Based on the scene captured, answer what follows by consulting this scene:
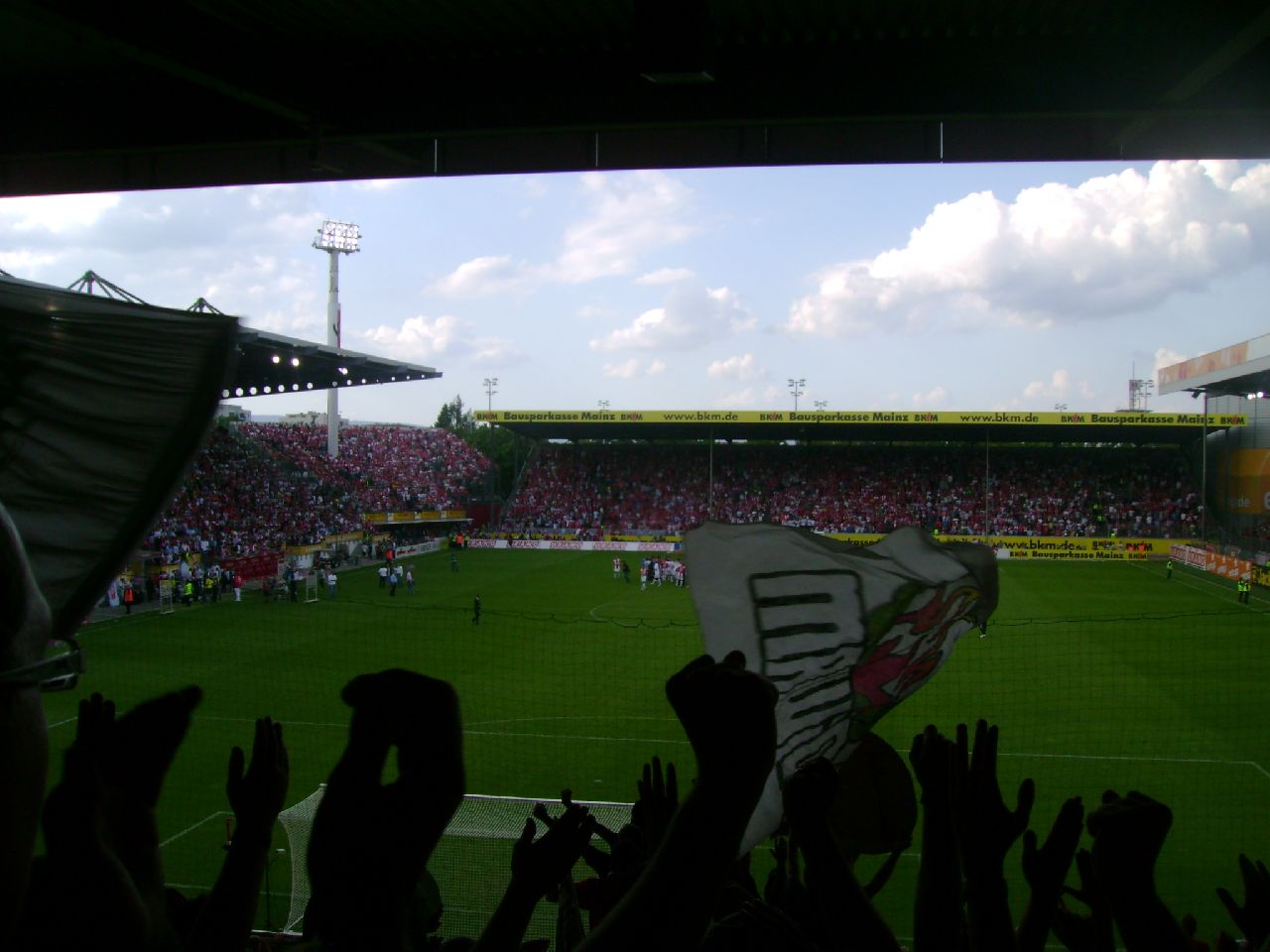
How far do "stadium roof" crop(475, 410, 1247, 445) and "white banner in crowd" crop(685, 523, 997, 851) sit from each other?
3806 cm

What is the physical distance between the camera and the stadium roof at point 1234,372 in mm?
33000

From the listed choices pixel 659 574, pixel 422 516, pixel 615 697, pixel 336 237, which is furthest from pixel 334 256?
pixel 615 697

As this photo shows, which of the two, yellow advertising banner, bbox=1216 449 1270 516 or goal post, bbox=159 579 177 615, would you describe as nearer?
goal post, bbox=159 579 177 615

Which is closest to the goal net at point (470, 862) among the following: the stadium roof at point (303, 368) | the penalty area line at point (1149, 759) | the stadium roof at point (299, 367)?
the penalty area line at point (1149, 759)

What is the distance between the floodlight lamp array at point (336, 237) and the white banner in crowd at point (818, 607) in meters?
51.7

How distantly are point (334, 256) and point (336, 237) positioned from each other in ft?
4.49

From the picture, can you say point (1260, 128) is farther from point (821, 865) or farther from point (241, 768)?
point (241, 768)

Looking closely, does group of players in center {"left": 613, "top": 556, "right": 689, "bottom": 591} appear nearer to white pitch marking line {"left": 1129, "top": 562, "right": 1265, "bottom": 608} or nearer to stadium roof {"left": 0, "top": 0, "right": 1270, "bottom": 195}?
white pitch marking line {"left": 1129, "top": 562, "right": 1265, "bottom": 608}

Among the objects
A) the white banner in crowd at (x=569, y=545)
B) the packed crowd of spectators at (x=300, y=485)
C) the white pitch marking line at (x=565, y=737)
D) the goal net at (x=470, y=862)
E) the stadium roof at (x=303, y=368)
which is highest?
the stadium roof at (x=303, y=368)

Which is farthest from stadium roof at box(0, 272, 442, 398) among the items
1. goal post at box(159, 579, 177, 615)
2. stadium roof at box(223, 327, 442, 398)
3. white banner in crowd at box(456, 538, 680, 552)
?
white banner in crowd at box(456, 538, 680, 552)

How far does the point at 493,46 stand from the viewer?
4.46 metres

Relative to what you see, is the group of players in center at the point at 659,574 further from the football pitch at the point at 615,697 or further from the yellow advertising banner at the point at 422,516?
the yellow advertising banner at the point at 422,516

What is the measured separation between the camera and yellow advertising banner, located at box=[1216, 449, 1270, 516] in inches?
1462

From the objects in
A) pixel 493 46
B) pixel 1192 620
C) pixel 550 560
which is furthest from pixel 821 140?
pixel 550 560
